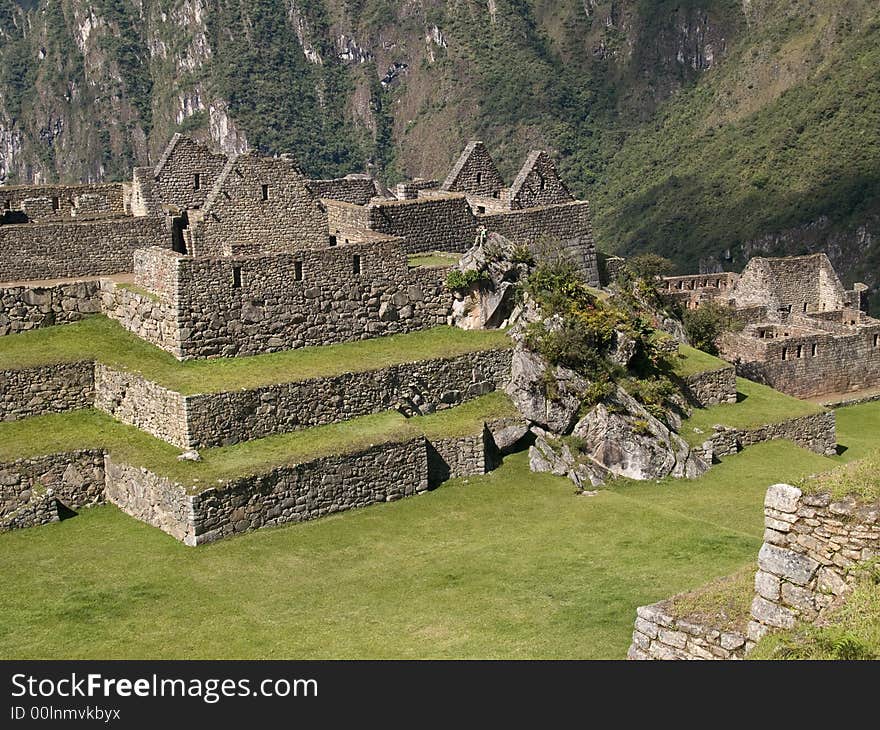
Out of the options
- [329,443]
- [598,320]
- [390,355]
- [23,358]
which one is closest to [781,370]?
[598,320]

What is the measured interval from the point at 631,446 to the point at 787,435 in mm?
5055

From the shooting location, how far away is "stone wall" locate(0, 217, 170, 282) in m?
23.9

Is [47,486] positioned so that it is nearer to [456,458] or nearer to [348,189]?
[456,458]

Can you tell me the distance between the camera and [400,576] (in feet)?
56.7

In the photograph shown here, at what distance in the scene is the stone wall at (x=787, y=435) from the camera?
80.4ft

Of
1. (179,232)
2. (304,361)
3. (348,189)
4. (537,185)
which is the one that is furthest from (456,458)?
(537,185)

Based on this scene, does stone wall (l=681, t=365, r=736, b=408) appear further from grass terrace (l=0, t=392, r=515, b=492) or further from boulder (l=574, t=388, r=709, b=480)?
grass terrace (l=0, t=392, r=515, b=492)

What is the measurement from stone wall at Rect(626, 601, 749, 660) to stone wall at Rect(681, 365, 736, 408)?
45.1ft

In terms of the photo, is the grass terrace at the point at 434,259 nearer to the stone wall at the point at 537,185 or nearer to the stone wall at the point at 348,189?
the stone wall at the point at 348,189

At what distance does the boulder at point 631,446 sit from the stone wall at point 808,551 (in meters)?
10.7

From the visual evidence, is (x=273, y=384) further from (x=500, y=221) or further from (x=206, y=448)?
(x=500, y=221)

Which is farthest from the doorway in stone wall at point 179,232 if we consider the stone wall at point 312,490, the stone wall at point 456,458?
the stone wall at point 312,490

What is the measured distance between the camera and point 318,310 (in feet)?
75.8

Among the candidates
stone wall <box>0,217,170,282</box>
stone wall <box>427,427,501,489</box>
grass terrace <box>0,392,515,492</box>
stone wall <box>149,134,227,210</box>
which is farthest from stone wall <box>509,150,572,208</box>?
stone wall <box>427,427,501,489</box>
